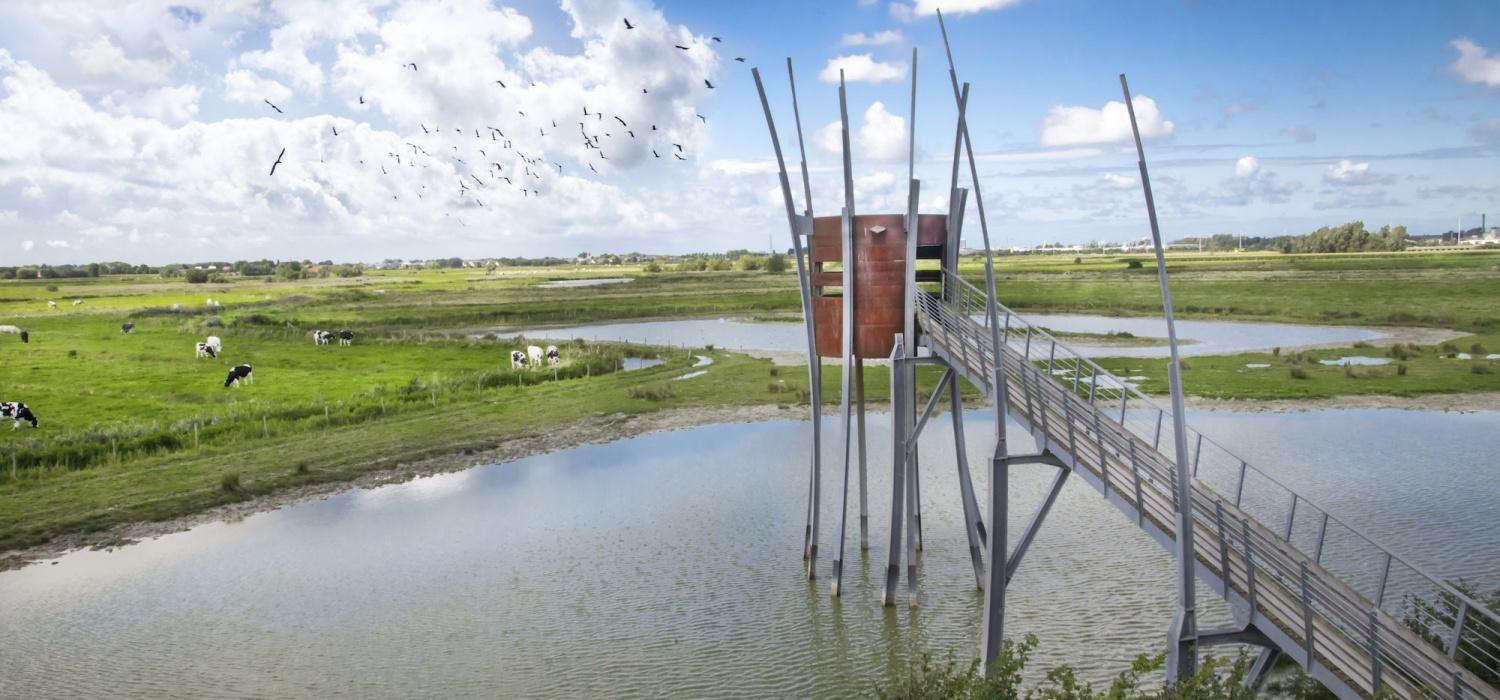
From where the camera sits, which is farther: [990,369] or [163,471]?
[163,471]

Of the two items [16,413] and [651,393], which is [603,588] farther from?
[16,413]

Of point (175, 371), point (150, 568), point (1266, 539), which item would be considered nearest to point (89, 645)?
point (150, 568)

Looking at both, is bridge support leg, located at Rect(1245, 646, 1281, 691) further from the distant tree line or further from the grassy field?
the distant tree line

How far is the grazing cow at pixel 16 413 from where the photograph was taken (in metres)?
39.6

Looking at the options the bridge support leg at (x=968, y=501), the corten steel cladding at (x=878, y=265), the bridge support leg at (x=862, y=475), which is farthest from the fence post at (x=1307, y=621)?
the bridge support leg at (x=862, y=475)

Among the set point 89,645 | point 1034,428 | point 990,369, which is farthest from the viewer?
point 89,645

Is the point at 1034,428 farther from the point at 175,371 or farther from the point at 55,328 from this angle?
the point at 55,328

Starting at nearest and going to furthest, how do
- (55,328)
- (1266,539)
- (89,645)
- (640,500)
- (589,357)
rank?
(1266,539)
(89,645)
(640,500)
(589,357)
(55,328)

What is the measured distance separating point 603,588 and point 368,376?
36089mm

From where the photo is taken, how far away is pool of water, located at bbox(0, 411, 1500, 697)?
19016 millimetres

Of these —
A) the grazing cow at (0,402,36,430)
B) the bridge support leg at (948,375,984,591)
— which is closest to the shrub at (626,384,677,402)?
the grazing cow at (0,402,36,430)

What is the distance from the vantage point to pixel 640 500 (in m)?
30.9

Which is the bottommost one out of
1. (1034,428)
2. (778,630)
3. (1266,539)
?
(778,630)

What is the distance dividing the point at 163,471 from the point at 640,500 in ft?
52.0
